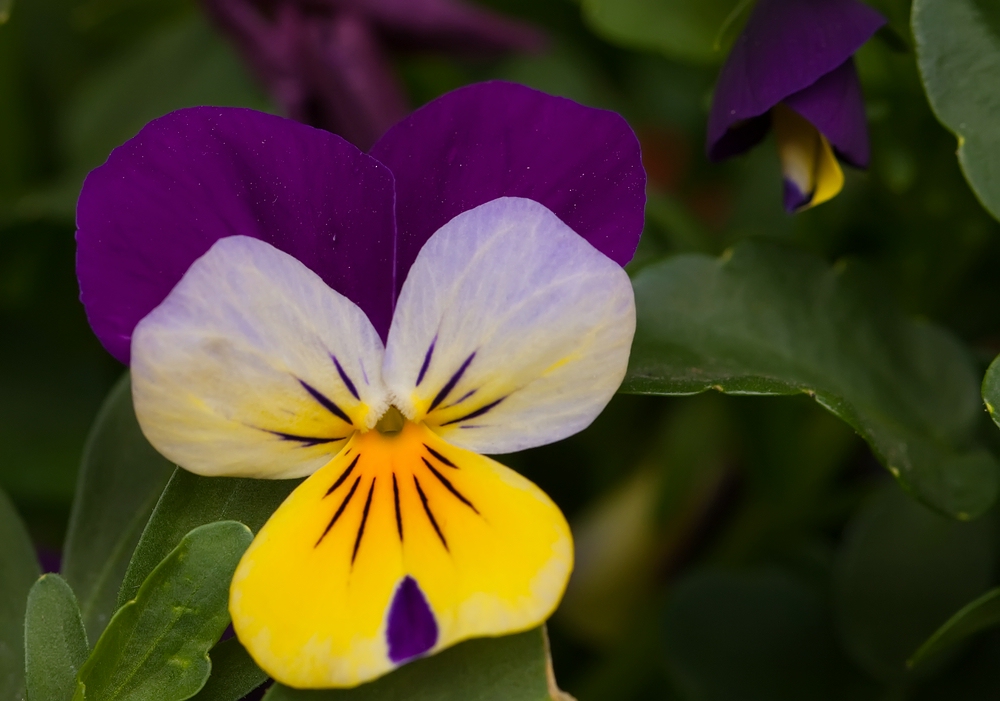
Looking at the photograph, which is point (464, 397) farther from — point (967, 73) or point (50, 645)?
point (967, 73)

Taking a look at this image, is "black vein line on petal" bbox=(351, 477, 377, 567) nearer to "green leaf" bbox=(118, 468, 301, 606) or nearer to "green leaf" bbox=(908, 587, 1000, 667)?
"green leaf" bbox=(118, 468, 301, 606)

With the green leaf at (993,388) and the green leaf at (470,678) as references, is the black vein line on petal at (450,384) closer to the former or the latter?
the green leaf at (470,678)

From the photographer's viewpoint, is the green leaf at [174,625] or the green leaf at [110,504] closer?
the green leaf at [174,625]

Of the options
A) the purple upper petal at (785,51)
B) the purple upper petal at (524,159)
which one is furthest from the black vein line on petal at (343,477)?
the purple upper petal at (785,51)

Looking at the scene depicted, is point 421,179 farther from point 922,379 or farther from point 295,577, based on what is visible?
point 922,379

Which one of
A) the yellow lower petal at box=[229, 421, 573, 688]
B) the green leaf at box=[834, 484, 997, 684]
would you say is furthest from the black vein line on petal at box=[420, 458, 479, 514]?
the green leaf at box=[834, 484, 997, 684]

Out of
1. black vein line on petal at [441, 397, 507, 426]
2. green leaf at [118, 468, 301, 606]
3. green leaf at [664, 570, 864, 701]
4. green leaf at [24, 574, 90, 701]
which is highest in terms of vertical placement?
black vein line on petal at [441, 397, 507, 426]

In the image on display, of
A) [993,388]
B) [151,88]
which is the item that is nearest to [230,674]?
[993,388]
